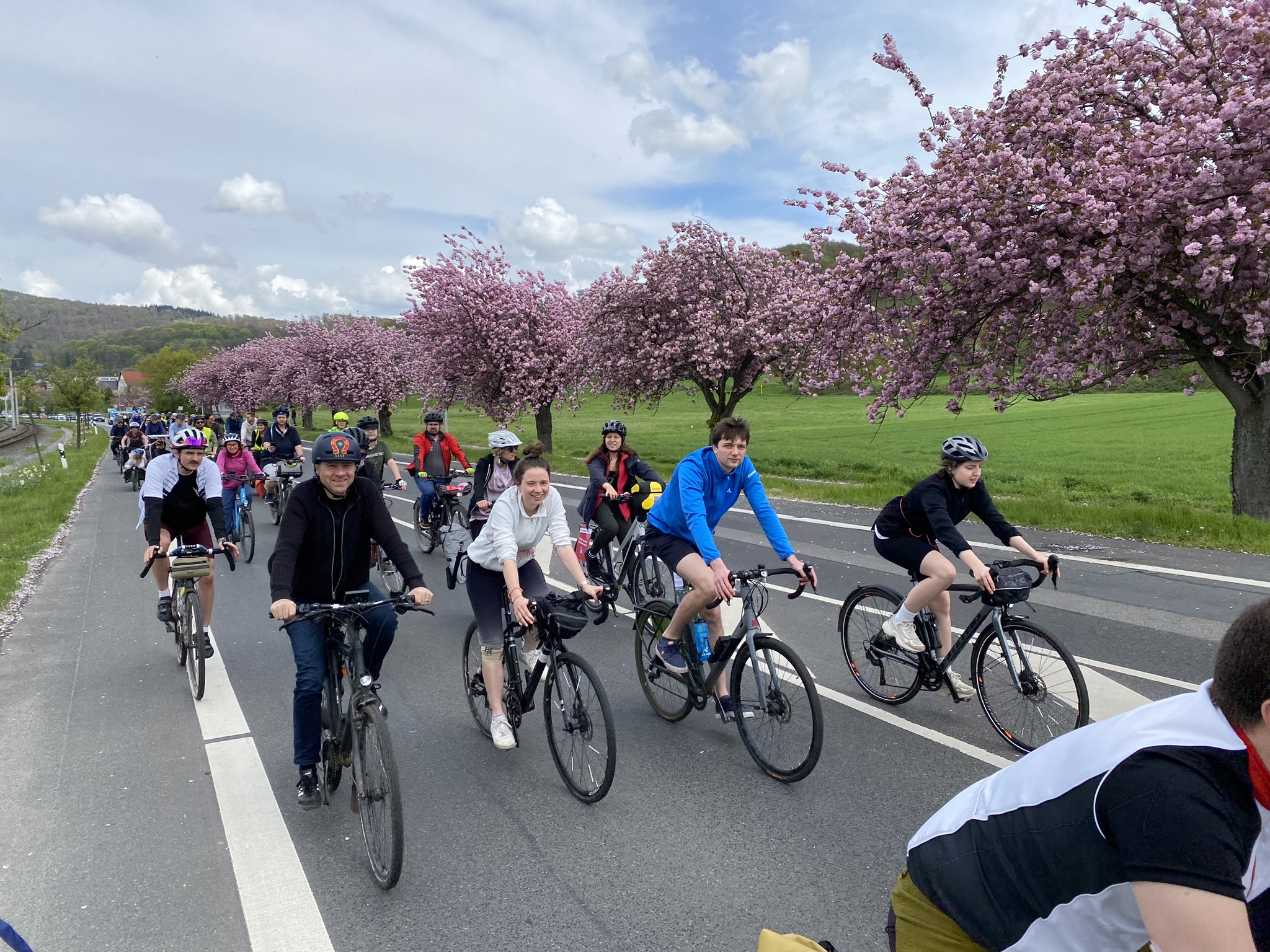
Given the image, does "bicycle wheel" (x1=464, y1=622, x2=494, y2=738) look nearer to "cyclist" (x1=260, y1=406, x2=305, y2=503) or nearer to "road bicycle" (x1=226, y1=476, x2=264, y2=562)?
"road bicycle" (x1=226, y1=476, x2=264, y2=562)

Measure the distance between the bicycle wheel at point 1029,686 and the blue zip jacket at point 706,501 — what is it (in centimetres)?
132

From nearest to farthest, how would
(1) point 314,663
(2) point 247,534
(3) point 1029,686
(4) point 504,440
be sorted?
1. (1) point 314,663
2. (3) point 1029,686
3. (4) point 504,440
4. (2) point 247,534

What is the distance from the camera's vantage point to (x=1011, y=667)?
489cm

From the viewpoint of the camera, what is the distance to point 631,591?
28.9 feet

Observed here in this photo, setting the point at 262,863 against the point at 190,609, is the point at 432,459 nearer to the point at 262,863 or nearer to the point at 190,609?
the point at 190,609

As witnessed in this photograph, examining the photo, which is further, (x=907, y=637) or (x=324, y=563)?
(x=907, y=637)

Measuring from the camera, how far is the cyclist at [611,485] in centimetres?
905

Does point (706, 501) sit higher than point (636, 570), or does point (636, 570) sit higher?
point (706, 501)

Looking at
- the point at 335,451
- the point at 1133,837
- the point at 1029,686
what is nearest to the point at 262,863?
the point at 335,451

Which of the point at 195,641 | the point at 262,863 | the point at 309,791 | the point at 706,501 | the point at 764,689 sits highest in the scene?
the point at 706,501

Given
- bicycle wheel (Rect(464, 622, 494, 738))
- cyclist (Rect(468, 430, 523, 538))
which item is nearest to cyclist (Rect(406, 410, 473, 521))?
cyclist (Rect(468, 430, 523, 538))

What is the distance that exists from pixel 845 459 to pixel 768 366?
7.21 metres

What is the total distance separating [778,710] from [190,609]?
477 centimetres

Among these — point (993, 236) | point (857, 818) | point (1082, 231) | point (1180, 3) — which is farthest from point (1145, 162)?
point (857, 818)
